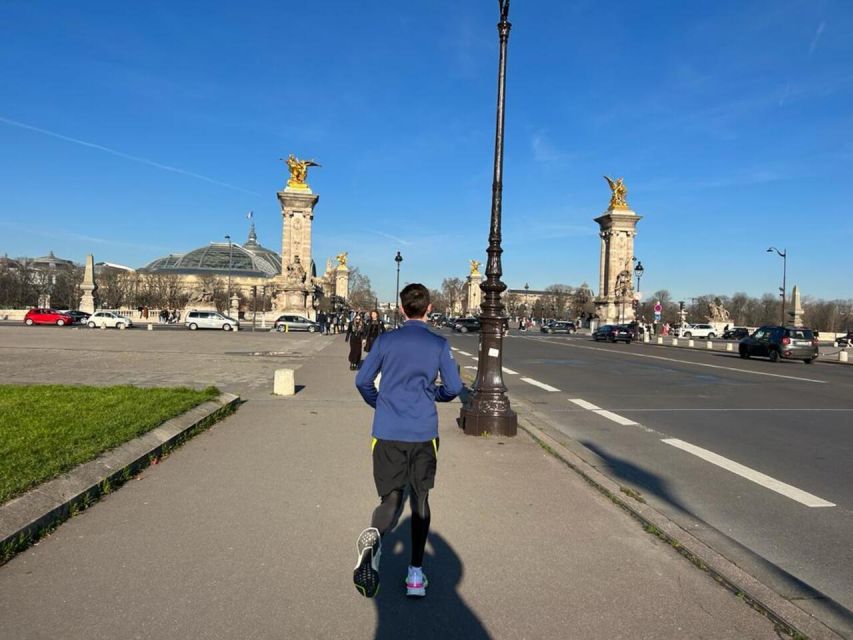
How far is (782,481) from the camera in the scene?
6594mm

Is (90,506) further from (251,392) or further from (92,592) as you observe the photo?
(251,392)

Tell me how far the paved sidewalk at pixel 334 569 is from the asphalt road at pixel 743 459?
0.77m

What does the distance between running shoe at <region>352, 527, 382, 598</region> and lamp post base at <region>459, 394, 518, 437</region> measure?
4955 millimetres

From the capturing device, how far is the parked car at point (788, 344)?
28.5m

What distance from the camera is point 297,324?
5566 cm

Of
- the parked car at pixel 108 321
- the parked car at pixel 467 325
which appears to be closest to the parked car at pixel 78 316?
the parked car at pixel 108 321

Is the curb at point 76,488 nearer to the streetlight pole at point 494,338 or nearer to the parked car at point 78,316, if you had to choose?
the streetlight pole at point 494,338

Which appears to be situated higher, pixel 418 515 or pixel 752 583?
pixel 418 515

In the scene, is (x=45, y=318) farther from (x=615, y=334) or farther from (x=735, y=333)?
(x=735, y=333)

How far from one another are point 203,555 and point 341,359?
1856 cm

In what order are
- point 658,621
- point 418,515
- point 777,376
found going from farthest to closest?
point 777,376 → point 418,515 → point 658,621

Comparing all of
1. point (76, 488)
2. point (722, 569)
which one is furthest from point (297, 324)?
point (722, 569)

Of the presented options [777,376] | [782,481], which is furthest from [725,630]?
[777,376]

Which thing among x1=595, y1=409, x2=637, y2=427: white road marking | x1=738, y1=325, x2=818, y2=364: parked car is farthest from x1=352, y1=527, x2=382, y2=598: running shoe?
x1=738, y1=325, x2=818, y2=364: parked car
